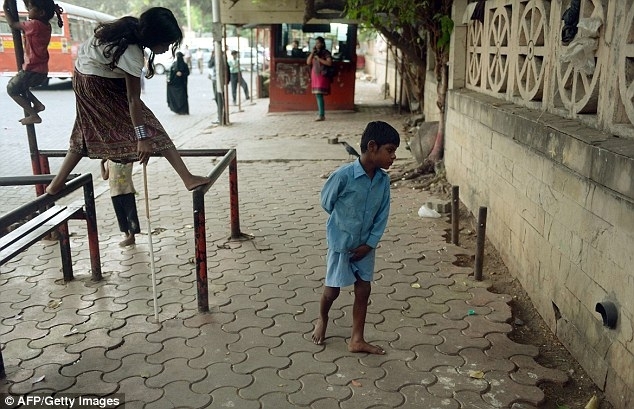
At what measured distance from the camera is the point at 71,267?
444cm

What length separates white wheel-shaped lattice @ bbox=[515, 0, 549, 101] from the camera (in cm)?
433

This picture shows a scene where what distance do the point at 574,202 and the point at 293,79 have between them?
12754 millimetres

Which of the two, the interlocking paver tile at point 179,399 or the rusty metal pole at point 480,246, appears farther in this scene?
the rusty metal pole at point 480,246

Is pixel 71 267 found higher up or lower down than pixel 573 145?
lower down

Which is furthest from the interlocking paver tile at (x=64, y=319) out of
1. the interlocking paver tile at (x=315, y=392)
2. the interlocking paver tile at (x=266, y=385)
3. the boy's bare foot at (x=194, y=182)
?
the interlocking paver tile at (x=315, y=392)

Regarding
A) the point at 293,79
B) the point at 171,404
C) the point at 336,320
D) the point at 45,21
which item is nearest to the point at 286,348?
the point at 336,320

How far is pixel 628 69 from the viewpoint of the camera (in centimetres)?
297

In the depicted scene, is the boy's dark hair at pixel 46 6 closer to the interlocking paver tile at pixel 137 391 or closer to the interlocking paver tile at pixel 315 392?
the interlocking paver tile at pixel 137 391

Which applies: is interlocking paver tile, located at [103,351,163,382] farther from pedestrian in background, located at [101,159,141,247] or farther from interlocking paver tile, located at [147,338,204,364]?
pedestrian in background, located at [101,159,141,247]

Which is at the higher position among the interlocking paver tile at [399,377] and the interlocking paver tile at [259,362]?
the interlocking paver tile at [259,362]

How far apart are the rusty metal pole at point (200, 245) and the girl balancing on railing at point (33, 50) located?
2246 mm

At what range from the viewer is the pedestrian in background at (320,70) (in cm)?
1380

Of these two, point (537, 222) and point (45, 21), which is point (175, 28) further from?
point (537, 222)

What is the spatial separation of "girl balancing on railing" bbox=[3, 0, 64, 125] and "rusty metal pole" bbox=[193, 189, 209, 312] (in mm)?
2246
